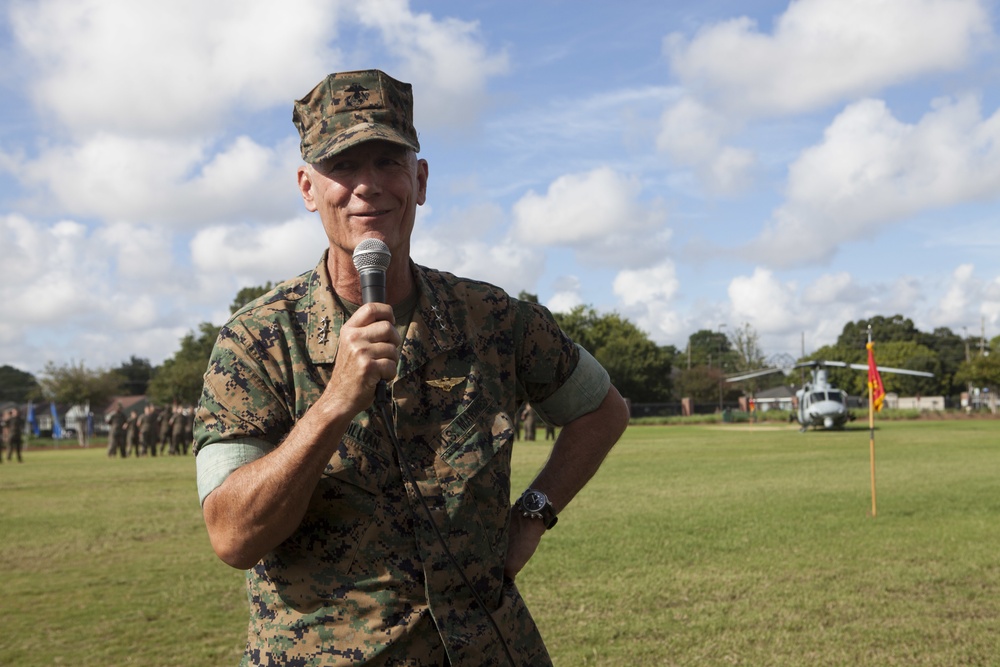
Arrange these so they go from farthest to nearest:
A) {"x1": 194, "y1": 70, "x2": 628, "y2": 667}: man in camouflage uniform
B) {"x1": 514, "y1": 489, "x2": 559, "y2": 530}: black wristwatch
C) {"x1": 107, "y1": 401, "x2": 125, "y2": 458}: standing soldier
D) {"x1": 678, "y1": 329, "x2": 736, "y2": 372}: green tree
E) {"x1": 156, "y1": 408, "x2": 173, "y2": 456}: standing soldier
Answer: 1. {"x1": 678, "y1": 329, "x2": 736, "y2": 372}: green tree
2. {"x1": 156, "y1": 408, "x2": 173, "y2": 456}: standing soldier
3. {"x1": 107, "y1": 401, "x2": 125, "y2": 458}: standing soldier
4. {"x1": 514, "y1": 489, "x2": 559, "y2": 530}: black wristwatch
5. {"x1": 194, "y1": 70, "x2": 628, "y2": 667}: man in camouflage uniform

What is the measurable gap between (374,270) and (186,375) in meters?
96.4

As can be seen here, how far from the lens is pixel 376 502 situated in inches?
90.4

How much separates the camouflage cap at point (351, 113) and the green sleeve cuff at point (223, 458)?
2.30ft

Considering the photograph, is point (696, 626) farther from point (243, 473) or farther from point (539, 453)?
point (539, 453)

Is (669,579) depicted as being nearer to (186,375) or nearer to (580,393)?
(580,393)

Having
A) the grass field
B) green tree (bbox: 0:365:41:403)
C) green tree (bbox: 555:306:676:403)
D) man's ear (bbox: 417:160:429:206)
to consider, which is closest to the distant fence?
green tree (bbox: 555:306:676:403)

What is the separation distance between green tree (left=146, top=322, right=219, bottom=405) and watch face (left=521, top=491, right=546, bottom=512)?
88.0m

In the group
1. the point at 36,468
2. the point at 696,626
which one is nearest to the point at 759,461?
the point at 696,626

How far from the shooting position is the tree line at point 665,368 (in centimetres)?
9469

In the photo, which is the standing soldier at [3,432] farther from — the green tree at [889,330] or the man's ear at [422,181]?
the green tree at [889,330]

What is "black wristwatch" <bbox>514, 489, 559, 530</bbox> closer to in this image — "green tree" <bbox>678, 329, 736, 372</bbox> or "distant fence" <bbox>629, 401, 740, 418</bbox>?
"distant fence" <bbox>629, 401, 740, 418</bbox>

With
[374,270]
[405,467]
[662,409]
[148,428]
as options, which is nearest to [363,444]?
[405,467]

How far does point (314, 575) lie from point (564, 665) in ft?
17.8

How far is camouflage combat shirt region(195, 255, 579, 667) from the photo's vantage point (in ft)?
7.38
